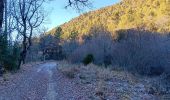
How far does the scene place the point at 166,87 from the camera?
81.6 feet

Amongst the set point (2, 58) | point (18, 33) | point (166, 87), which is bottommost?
point (166, 87)

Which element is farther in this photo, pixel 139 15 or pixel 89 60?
pixel 139 15

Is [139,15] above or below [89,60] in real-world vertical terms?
above

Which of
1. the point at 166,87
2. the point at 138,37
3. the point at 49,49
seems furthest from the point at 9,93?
the point at 49,49

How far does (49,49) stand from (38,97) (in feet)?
354

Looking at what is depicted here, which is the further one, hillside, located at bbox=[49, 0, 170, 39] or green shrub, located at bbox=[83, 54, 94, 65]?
hillside, located at bbox=[49, 0, 170, 39]

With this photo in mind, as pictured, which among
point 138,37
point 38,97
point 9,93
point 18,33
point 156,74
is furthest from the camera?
point 18,33

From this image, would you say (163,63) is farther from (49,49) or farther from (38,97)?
(49,49)

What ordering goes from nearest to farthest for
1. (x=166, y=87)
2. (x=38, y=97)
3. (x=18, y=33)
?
(x=38, y=97), (x=166, y=87), (x=18, y=33)

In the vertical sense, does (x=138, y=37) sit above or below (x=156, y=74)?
above

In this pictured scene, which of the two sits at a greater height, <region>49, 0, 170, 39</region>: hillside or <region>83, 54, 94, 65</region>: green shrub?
<region>49, 0, 170, 39</region>: hillside

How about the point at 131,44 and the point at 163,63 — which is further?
the point at 131,44

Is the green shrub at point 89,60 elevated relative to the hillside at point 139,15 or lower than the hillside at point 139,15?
lower

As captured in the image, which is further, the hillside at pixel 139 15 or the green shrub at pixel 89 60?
the hillside at pixel 139 15
